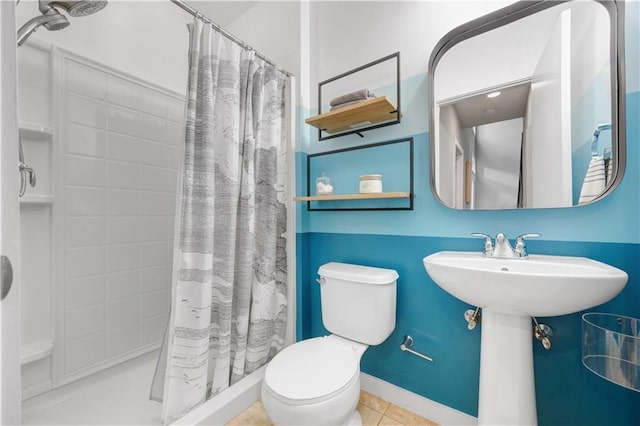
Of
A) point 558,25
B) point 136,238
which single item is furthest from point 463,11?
point 136,238

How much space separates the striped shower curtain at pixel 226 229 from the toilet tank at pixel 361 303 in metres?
0.38

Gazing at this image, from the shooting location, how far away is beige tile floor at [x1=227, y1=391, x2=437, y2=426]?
1.36m

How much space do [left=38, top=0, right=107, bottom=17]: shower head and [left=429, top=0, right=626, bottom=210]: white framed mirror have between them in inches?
58.3

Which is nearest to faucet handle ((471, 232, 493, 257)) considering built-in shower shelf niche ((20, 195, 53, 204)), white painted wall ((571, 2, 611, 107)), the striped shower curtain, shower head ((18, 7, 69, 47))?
white painted wall ((571, 2, 611, 107))

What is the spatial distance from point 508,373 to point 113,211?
2.22 m

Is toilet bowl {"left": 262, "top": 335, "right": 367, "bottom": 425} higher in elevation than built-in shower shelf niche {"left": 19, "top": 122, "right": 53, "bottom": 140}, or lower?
lower

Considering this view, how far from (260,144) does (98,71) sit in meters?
1.12

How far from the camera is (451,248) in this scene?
1325 mm

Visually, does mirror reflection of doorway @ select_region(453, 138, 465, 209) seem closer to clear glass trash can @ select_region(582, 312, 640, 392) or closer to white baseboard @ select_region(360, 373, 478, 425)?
clear glass trash can @ select_region(582, 312, 640, 392)

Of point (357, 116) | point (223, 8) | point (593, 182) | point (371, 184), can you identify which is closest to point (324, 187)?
point (371, 184)

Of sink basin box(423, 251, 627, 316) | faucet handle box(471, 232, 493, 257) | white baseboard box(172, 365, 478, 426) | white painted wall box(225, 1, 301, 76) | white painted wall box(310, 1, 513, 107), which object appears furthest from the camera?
white painted wall box(225, 1, 301, 76)

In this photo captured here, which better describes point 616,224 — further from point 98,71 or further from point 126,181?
point 98,71

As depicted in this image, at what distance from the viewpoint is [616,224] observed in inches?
40.1

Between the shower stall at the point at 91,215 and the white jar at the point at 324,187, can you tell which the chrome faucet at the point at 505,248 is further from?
the shower stall at the point at 91,215
